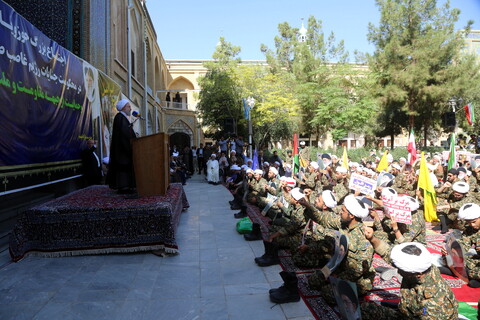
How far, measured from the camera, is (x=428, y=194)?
7027mm

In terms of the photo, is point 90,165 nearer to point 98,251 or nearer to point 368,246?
point 98,251

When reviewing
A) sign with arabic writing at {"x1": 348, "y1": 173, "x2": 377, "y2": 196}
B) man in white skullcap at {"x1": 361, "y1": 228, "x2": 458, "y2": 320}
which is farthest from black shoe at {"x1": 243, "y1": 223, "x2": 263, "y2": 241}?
man in white skullcap at {"x1": 361, "y1": 228, "x2": 458, "y2": 320}

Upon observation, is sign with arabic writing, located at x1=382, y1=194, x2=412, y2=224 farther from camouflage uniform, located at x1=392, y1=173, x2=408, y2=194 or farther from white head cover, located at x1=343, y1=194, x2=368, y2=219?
camouflage uniform, located at x1=392, y1=173, x2=408, y2=194

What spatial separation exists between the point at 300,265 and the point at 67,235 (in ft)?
10.4

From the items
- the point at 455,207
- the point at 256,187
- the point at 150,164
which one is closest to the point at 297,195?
the point at 150,164

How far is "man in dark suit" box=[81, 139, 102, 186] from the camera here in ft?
25.2

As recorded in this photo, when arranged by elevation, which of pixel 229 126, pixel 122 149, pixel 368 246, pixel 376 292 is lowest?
pixel 376 292

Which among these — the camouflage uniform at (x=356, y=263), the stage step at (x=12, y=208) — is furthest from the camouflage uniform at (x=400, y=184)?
the stage step at (x=12, y=208)

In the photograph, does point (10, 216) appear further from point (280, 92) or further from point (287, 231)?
point (280, 92)

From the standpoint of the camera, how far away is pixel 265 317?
324 centimetres

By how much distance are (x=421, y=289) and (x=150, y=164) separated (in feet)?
13.2

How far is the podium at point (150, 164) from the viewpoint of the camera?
525 centimetres

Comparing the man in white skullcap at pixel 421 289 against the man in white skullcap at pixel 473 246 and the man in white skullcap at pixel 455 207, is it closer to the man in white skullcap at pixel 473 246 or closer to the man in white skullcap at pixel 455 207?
the man in white skullcap at pixel 473 246

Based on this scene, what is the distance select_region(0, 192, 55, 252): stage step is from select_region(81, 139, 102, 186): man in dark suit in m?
0.83
